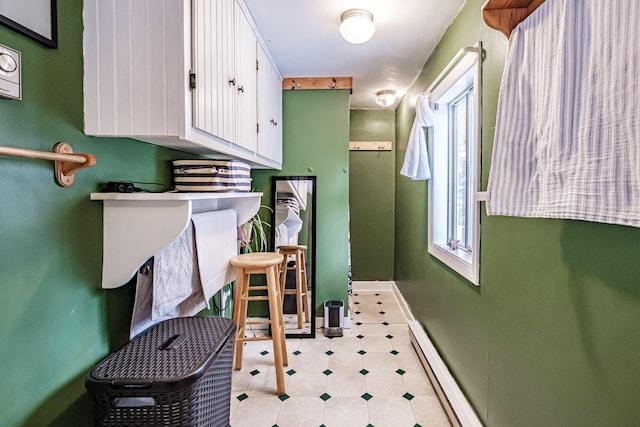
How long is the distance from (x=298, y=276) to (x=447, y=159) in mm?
1513

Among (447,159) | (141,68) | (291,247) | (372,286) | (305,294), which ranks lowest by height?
(372,286)

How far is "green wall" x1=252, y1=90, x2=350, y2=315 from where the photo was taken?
293cm

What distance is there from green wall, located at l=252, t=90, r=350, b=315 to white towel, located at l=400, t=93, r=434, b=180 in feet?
2.37

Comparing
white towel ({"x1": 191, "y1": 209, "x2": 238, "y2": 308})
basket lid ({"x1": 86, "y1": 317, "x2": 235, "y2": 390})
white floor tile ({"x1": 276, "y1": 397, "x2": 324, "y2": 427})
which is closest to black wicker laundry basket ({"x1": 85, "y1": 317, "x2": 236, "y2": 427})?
basket lid ({"x1": 86, "y1": 317, "x2": 235, "y2": 390})

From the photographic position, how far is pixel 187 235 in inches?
59.9

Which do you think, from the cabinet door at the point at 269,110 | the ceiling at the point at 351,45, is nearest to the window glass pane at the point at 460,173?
the ceiling at the point at 351,45

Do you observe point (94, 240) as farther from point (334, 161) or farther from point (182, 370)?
point (334, 161)

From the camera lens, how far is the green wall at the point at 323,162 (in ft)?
9.62

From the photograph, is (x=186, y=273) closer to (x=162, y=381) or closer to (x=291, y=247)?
(x=162, y=381)

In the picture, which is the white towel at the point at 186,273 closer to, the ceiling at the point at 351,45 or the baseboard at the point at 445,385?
the ceiling at the point at 351,45

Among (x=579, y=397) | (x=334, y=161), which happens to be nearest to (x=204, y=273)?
(x=579, y=397)

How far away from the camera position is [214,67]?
4.37ft

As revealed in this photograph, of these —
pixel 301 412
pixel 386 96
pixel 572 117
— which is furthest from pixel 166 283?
pixel 386 96

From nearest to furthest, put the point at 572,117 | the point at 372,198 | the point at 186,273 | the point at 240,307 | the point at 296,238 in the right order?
the point at 572,117 < the point at 186,273 < the point at 240,307 < the point at 296,238 < the point at 372,198
